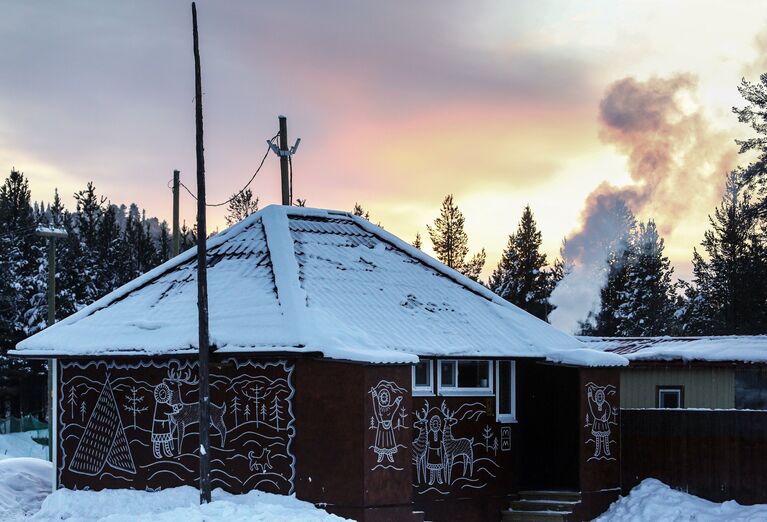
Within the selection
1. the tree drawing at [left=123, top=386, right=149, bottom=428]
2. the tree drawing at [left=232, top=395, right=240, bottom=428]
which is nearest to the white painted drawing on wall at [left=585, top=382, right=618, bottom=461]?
the tree drawing at [left=232, top=395, right=240, bottom=428]

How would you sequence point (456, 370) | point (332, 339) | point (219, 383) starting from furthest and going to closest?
point (456, 370) → point (219, 383) → point (332, 339)

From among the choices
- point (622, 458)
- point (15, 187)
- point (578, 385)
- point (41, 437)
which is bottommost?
point (41, 437)

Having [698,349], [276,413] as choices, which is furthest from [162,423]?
[698,349]

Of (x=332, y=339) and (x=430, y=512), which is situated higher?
(x=332, y=339)

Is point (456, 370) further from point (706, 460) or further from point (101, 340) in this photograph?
point (101, 340)

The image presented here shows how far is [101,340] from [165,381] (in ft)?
5.26

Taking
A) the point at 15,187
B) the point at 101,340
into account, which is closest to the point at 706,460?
the point at 101,340

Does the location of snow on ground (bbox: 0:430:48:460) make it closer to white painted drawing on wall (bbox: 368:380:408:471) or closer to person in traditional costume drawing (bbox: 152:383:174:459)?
person in traditional costume drawing (bbox: 152:383:174:459)

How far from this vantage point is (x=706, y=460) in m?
19.5

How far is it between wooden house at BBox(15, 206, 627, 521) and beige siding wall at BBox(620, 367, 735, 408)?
5.55 meters

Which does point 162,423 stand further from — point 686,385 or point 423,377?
point 686,385

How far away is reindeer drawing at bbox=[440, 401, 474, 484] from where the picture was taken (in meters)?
18.6

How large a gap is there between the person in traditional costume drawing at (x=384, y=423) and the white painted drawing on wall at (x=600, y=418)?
4.64m

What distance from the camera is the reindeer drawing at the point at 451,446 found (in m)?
18.6
